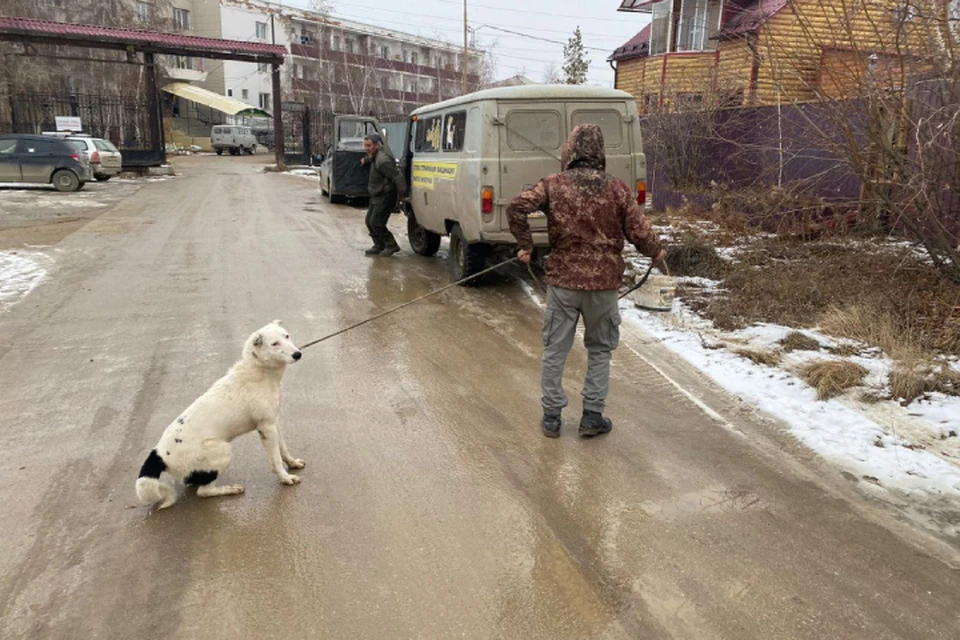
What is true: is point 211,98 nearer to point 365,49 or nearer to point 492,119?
point 365,49

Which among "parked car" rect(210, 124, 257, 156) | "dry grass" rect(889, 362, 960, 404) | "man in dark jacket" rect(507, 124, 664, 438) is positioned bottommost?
"dry grass" rect(889, 362, 960, 404)

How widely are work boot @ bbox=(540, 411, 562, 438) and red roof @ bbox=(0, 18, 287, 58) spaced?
27.8 m

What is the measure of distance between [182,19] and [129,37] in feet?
117

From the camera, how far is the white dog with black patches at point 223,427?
133 inches

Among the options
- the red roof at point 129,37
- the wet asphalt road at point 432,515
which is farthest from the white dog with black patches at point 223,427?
the red roof at point 129,37

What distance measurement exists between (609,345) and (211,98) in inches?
2107

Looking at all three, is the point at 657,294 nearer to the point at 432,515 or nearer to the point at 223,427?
the point at 432,515

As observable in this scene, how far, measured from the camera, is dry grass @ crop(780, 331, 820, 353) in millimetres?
5840

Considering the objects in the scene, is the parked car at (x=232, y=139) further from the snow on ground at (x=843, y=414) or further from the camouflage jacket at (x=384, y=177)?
the snow on ground at (x=843, y=414)

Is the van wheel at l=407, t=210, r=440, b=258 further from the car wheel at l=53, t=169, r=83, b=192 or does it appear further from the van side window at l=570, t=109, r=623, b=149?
the car wheel at l=53, t=169, r=83, b=192

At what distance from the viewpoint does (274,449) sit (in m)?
3.65

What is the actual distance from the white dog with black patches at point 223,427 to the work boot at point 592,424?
1.81 metres

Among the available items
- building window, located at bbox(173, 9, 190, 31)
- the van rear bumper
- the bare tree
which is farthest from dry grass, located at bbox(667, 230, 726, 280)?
building window, located at bbox(173, 9, 190, 31)

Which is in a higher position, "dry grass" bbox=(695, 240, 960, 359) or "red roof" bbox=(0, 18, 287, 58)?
"red roof" bbox=(0, 18, 287, 58)
